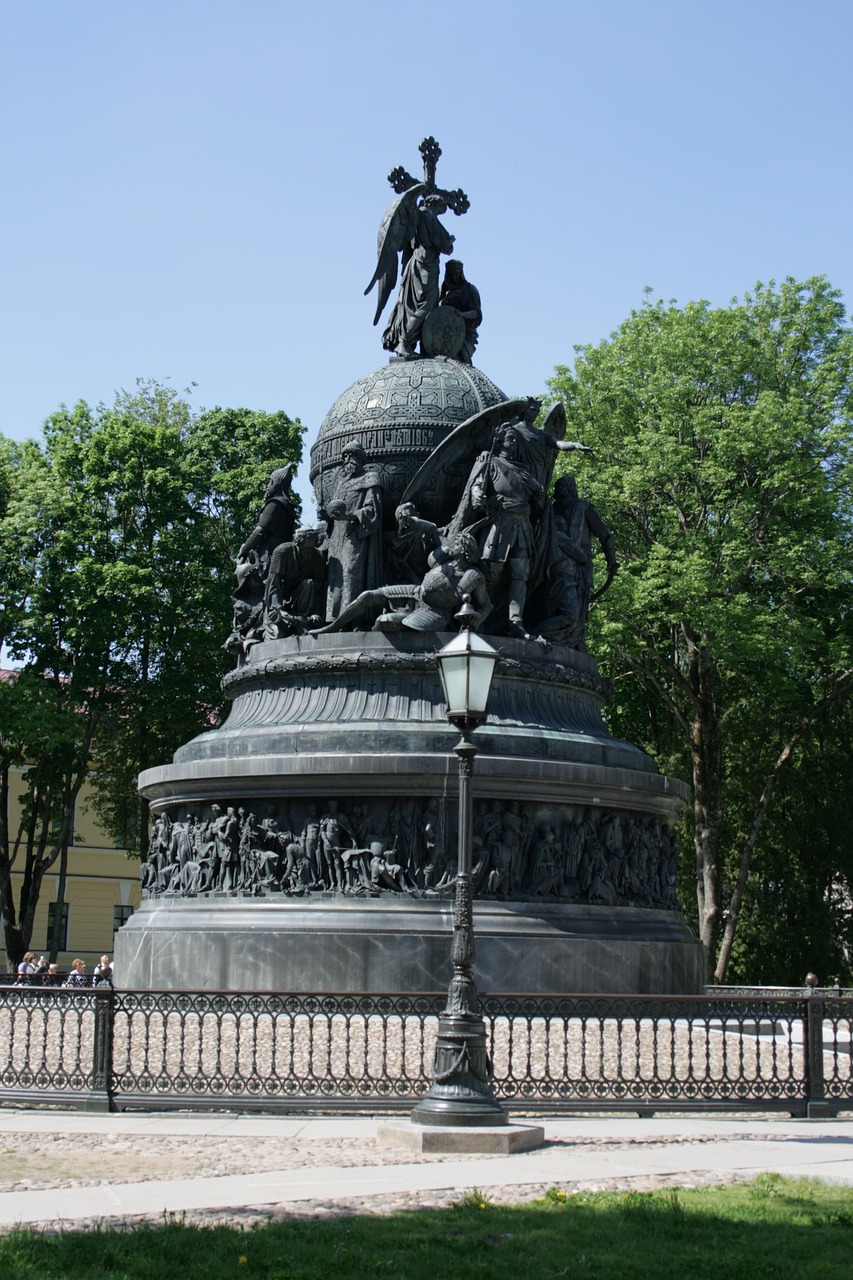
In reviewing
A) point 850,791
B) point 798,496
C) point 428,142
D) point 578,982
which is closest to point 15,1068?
point 578,982

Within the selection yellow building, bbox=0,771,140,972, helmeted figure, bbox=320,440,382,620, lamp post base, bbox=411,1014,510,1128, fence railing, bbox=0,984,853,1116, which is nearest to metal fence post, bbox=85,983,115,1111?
fence railing, bbox=0,984,853,1116

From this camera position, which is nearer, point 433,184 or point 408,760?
point 408,760

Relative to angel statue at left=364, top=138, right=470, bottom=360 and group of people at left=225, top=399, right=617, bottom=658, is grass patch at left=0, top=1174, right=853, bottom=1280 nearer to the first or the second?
group of people at left=225, top=399, right=617, bottom=658

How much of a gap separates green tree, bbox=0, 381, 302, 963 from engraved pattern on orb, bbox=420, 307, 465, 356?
51.7 ft

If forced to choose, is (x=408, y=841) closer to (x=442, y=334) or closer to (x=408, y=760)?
(x=408, y=760)

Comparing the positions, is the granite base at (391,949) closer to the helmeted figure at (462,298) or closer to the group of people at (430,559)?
the group of people at (430,559)

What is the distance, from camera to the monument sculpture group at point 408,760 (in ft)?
67.5

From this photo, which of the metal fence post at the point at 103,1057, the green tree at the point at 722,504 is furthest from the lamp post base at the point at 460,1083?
the green tree at the point at 722,504

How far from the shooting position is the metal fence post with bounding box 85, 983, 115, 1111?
1437 cm

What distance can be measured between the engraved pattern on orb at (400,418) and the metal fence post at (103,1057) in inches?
A: 467

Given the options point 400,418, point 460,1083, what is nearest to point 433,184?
point 400,418

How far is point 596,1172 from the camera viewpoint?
10.9 metres

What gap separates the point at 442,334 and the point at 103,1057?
16617 mm

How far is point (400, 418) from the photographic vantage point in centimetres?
2556
